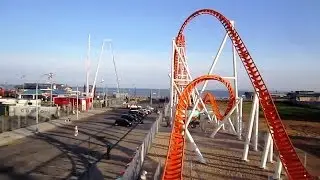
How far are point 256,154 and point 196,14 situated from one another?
16.3m

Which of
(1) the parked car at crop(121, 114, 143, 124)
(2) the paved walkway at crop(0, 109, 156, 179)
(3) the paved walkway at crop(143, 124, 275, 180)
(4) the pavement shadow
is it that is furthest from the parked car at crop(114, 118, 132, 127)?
(4) the pavement shadow

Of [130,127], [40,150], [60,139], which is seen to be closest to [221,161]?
[40,150]

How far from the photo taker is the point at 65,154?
103 feet

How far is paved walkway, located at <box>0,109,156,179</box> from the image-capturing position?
24.9 metres

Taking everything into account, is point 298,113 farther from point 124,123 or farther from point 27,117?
point 27,117

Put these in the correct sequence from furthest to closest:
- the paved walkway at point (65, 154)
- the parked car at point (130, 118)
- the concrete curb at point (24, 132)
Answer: the parked car at point (130, 118)
the concrete curb at point (24, 132)
the paved walkway at point (65, 154)

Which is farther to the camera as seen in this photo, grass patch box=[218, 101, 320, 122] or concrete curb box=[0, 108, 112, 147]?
grass patch box=[218, 101, 320, 122]

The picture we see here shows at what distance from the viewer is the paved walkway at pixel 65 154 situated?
24858mm

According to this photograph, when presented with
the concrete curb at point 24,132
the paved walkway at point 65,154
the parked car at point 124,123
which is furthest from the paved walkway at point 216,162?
the parked car at point 124,123

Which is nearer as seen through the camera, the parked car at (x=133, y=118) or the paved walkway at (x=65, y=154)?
the paved walkway at (x=65, y=154)

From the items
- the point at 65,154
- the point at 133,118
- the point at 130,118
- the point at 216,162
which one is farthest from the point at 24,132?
the point at 216,162

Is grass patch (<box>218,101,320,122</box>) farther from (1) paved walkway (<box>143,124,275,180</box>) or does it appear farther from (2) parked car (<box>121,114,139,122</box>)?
(1) paved walkway (<box>143,124,275,180</box>)

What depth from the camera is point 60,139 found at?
3997 centimetres

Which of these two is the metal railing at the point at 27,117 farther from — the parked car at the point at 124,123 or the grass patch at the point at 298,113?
the grass patch at the point at 298,113
